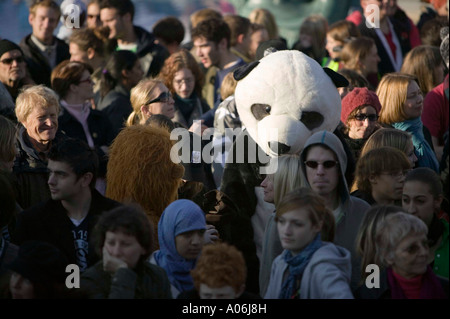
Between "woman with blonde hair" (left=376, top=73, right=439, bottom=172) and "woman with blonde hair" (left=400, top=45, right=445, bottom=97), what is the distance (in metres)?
1.12

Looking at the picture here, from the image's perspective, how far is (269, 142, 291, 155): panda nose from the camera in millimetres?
5023

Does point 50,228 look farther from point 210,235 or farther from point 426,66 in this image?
point 426,66

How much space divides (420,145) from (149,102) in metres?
1.89

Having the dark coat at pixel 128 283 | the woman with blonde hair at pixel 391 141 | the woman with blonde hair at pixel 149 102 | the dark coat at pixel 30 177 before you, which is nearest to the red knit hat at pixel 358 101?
the woman with blonde hair at pixel 391 141

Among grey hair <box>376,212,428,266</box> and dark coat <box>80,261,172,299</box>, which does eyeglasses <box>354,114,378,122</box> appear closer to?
grey hair <box>376,212,428,266</box>

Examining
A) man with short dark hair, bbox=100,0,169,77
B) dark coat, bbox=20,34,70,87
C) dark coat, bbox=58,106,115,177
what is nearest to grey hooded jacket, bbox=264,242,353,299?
dark coat, bbox=58,106,115,177

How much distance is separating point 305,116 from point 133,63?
111 inches

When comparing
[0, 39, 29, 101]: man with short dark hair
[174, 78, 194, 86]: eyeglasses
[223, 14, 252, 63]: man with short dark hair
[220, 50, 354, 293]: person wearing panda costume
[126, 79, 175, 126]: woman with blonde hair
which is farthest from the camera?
[223, 14, 252, 63]: man with short dark hair

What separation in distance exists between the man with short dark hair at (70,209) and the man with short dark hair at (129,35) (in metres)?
3.73

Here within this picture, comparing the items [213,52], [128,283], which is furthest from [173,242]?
[213,52]

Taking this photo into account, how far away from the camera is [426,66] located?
24.3 ft

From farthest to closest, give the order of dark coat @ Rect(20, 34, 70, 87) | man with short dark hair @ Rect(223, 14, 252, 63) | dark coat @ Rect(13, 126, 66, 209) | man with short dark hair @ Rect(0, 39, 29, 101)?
man with short dark hair @ Rect(223, 14, 252, 63), dark coat @ Rect(20, 34, 70, 87), man with short dark hair @ Rect(0, 39, 29, 101), dark coat @ Rect(13, 126, 66, 209)

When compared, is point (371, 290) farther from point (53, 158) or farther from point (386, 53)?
point (386, 53)

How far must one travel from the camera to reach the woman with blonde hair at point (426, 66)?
7.38 m
